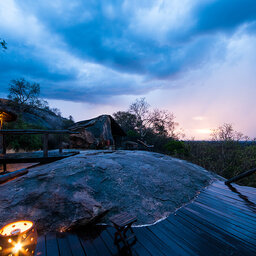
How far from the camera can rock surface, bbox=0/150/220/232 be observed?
2691mm

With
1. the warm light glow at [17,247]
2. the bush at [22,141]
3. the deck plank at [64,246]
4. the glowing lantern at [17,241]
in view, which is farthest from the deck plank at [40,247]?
the bush at [22,141]

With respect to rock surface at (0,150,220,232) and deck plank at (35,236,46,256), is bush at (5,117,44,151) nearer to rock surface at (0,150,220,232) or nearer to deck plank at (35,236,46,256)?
rock surface at (0,150,220,232)

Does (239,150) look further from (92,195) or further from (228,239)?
(92,195)

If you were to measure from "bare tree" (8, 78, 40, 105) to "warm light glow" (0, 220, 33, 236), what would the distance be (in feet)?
93.5

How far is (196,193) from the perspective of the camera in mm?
4066

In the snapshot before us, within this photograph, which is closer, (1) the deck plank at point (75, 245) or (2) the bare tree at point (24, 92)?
(1) the deck plank at point (75, 245)

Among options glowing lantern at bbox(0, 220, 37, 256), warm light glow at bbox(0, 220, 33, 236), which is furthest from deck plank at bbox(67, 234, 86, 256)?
warm light glow at bbox(0, 220, 33, 236)

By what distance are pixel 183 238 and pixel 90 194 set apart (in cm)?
197

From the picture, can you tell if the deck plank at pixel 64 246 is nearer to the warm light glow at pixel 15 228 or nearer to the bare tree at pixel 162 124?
the warm light glow at pixel 15 228

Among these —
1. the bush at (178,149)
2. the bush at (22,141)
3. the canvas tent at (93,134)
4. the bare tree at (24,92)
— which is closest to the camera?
the bush at (22,141)

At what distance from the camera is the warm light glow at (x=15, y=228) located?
57.7 inches

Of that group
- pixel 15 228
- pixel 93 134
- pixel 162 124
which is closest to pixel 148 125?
pixel 162 124

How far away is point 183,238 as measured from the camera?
2.27 metres

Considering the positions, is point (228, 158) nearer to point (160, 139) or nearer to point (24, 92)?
point (160, 139)
